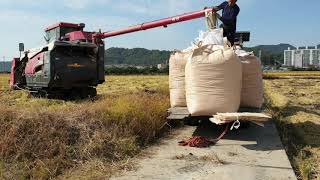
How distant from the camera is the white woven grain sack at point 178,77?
8.81 metres

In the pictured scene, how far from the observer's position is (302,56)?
6265 inches

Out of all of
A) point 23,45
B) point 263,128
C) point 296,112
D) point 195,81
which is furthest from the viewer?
Answer: point 23,45

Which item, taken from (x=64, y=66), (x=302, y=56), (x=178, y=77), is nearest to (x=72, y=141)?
(x=178, y=77)

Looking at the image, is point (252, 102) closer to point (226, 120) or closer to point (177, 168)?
point (226, 120)

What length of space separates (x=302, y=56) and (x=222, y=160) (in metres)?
159

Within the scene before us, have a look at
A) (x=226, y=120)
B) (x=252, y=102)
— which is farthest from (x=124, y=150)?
(x=252, y=102)

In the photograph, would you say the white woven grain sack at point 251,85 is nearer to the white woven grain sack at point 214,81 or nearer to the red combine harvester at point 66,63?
the white woven grain sack at point 214,81

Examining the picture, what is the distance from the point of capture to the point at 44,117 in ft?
23.3

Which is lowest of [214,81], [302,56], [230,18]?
[214,81]

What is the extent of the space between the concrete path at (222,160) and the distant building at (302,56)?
150 meters

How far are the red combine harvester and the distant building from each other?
14362cm

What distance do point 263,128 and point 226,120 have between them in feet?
7.43

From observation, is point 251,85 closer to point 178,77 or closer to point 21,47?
point 178,77

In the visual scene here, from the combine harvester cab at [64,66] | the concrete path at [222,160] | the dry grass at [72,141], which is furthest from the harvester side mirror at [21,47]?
the concrete path at [222,160]
